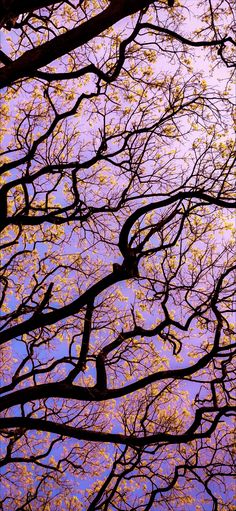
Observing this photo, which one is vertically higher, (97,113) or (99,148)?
(97,113)

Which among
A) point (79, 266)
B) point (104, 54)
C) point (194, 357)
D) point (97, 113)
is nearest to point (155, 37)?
point (104, 54)

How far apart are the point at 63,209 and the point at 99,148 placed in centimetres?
131

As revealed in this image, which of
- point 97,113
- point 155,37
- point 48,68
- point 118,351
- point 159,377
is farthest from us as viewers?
point 48,68

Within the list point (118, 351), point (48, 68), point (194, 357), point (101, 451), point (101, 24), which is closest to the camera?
point (101, 24)

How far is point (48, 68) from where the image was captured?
9.16 m

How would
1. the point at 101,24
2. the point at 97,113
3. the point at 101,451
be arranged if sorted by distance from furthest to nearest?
1. the point at 101,451
2. the point at 97,113
3. the point at 101,24

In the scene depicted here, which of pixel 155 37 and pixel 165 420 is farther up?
pixel 155 37

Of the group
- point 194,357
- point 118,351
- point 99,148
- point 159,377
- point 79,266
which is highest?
point 99,148

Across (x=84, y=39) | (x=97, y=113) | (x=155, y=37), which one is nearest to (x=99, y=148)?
(x=97, y=113)

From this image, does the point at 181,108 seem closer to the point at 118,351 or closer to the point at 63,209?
the point at 63,209

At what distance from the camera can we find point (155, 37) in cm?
762

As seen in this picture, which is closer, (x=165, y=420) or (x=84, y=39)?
(x=84, y=39)

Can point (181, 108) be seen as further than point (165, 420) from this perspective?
No

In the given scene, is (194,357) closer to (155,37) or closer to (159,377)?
(159,377)
